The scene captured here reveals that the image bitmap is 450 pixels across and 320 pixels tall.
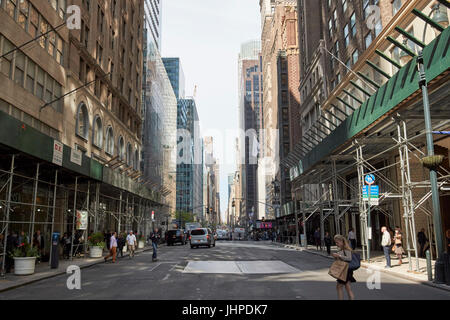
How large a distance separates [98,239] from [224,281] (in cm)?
1502

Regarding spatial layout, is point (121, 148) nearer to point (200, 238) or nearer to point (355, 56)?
point (200, 238)

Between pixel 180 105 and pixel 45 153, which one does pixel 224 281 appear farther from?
pixel 180 105

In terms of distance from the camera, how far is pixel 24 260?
51.2 ft

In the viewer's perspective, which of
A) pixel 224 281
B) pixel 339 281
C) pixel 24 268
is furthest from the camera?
pixel 24 268

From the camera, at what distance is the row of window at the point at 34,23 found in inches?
819

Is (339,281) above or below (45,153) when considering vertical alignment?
below

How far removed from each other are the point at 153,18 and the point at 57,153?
57597 mm

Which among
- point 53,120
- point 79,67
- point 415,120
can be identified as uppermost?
point 79,67

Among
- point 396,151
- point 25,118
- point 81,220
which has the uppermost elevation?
point 25,118

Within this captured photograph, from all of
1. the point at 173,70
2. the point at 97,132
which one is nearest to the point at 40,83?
the point at 97,132

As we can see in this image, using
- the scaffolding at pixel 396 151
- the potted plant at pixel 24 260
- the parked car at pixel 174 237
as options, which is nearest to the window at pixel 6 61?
the potted plant at pixel 24 260

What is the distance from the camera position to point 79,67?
3120cm
